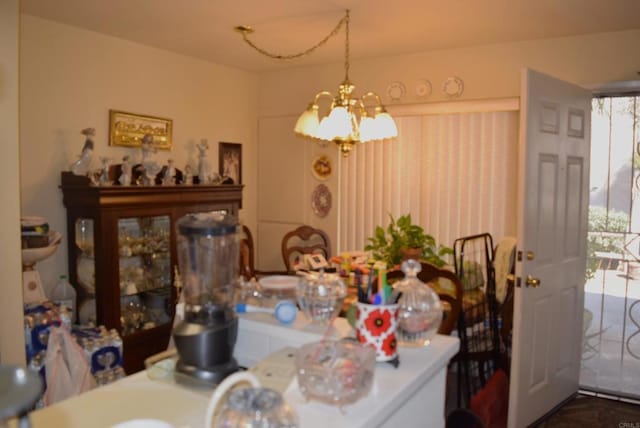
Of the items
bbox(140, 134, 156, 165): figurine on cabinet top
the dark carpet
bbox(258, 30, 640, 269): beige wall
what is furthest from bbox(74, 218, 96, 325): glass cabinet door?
the dark carpet

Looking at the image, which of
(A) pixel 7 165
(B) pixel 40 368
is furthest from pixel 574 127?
(B) pixel 40 368

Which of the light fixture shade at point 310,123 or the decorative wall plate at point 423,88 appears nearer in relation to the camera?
the light fixture shade at point 310,123

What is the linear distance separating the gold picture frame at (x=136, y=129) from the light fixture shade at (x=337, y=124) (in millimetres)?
1612

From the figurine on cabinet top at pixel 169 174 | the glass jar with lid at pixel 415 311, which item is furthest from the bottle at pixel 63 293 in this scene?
the glass jar with lid at pixel 415 311

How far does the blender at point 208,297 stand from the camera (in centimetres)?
130

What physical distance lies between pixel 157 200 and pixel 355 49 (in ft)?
6.28

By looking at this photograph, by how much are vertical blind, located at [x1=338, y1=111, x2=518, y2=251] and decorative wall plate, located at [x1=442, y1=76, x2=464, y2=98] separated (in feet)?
0.56

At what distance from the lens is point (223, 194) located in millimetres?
4125

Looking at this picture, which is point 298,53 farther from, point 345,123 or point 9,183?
point 9,183

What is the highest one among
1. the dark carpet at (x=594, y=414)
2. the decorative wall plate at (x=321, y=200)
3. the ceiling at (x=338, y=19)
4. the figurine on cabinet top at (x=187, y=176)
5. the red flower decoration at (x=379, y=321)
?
the ceiling at (x=338, y=19)

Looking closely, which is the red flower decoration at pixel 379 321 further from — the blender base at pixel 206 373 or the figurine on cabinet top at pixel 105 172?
the figurine on cabinet top at pixel 105 172

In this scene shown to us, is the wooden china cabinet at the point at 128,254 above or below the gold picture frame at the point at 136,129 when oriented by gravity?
below

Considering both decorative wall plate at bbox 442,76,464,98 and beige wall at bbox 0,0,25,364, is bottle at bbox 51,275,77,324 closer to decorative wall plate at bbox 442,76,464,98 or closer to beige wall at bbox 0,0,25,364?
beige wall at bbox 0,0,25,364

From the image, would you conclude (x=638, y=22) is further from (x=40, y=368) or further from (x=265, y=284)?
(x=40, y=368)
